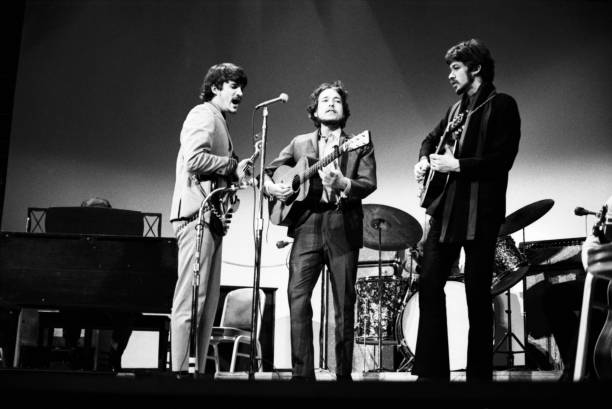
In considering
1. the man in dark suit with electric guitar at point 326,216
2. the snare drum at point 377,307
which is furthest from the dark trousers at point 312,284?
the snare drum at point 377,307

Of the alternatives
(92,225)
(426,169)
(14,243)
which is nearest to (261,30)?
(92,225)

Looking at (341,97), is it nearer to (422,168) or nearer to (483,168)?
(422,168)

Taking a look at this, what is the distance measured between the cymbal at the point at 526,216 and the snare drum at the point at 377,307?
1.07 meters

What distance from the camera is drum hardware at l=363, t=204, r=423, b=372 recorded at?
5.87 meters

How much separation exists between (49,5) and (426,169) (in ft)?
21.0

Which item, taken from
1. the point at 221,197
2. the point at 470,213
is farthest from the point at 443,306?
the point at 221,197

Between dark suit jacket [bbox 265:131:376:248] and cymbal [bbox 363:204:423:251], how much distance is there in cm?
172

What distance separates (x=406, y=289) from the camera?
6121mm

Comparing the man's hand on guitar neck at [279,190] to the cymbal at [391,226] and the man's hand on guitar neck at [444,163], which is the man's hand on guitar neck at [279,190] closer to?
the man's hand on guitar neck at [444,163]

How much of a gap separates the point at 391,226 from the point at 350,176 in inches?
80.3

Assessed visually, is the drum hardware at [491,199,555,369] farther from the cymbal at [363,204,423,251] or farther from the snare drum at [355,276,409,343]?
the snare drum at [355,276,409,343]

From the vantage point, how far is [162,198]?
323 inches

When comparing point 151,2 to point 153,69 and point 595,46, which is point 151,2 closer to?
point 153,69

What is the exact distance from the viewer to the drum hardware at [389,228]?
5.87 m
